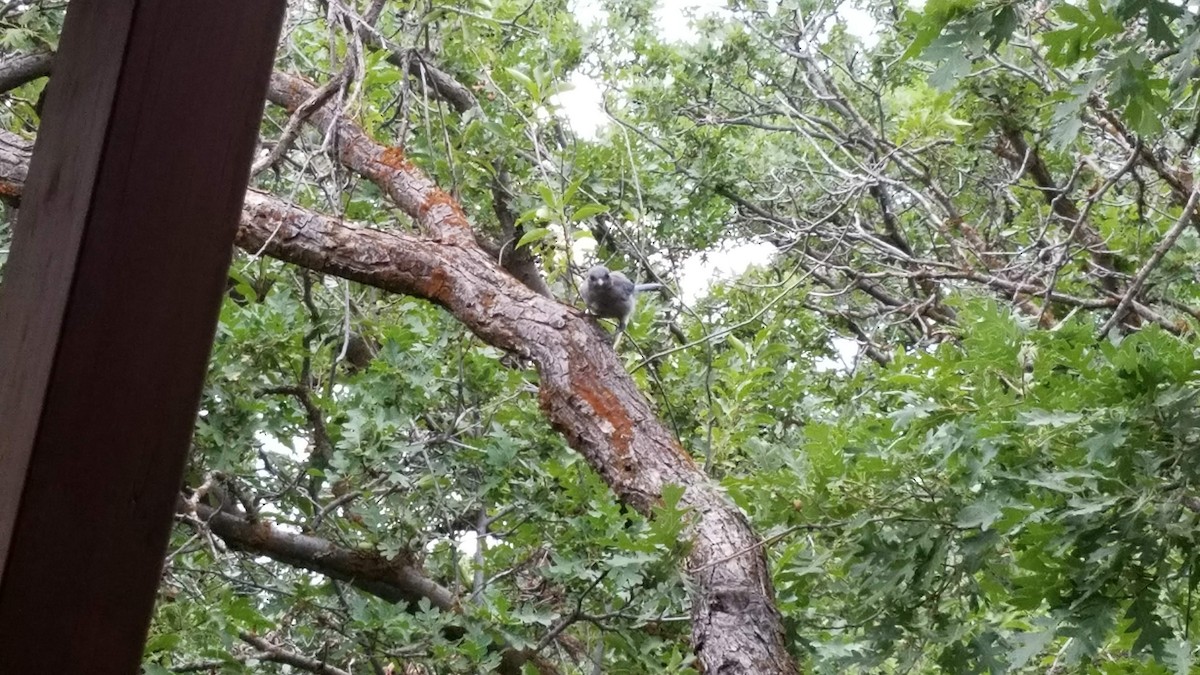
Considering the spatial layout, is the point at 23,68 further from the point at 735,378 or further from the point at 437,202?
the point at 735,378

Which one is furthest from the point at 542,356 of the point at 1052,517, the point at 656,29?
the point at 656,29

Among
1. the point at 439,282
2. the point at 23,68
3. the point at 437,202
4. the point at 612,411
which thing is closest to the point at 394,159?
the point at 437,202

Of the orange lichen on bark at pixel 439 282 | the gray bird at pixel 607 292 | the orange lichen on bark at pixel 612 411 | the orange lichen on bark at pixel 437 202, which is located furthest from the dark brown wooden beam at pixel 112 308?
the gray bird at pixel 607 292

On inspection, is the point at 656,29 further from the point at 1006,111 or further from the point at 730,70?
the point at 1006,111

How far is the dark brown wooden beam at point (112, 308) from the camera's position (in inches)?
17.5

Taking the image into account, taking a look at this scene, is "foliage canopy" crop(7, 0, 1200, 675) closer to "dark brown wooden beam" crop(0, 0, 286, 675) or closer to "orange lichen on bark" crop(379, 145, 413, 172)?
"orange lichen on bark" crop(379, 145, 413, 172)

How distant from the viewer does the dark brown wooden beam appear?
1.46 ft

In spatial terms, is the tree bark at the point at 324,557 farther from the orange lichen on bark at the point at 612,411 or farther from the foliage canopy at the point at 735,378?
the orange lichen on bark at the point at 612,411

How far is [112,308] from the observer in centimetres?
47

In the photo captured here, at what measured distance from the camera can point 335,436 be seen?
2.14 metres

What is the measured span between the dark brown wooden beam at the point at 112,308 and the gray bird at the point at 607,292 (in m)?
1.72

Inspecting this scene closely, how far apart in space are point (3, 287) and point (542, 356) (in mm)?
1192

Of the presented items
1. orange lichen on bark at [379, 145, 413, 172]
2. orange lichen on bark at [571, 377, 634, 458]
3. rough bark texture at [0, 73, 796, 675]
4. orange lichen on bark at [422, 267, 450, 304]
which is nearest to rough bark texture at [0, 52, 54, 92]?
rough bark texture at [0, 73, 796, 675]

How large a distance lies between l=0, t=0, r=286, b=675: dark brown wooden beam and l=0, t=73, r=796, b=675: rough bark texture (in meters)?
1.01
